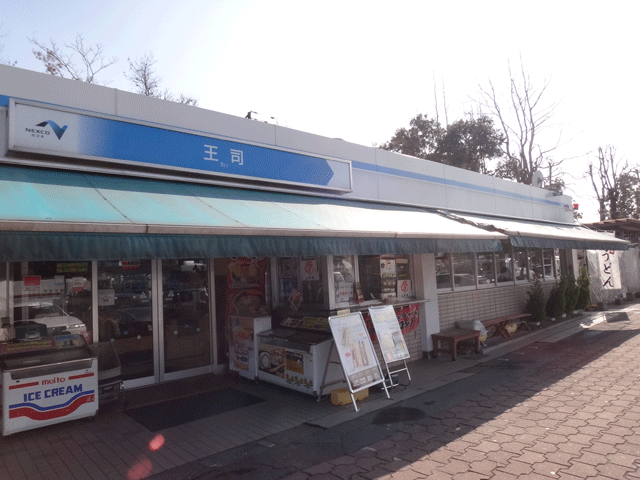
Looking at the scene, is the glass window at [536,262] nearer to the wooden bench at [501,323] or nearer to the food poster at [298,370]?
the wooden bench at [501,323]

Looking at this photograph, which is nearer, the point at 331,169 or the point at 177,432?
the point at 177,432

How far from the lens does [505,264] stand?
41.6 ft

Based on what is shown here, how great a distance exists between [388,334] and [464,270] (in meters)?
4.52

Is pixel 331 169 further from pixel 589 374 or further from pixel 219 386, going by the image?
pixel 589 374

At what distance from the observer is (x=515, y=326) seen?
11430 millimetres

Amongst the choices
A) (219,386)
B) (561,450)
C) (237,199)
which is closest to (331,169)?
(237,199)

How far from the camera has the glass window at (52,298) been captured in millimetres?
5949

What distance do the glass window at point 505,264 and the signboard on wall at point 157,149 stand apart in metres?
6.35

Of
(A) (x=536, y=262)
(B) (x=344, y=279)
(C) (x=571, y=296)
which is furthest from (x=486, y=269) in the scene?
(B) (x=344, y=279)

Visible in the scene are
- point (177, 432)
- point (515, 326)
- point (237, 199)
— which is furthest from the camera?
point (515, 326)

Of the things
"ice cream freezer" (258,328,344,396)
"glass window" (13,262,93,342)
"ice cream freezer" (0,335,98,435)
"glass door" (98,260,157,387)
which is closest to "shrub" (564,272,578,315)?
"ice cream freezer" (258,328,344,396)

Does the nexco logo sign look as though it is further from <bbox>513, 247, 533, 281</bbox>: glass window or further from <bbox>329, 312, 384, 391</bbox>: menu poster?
<bbox>513, 247, 533, 281</bbox>: glass window

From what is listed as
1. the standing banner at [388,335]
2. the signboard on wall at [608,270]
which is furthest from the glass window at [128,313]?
the signboard on wall at [608,270]

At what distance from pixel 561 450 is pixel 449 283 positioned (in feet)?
19.5
